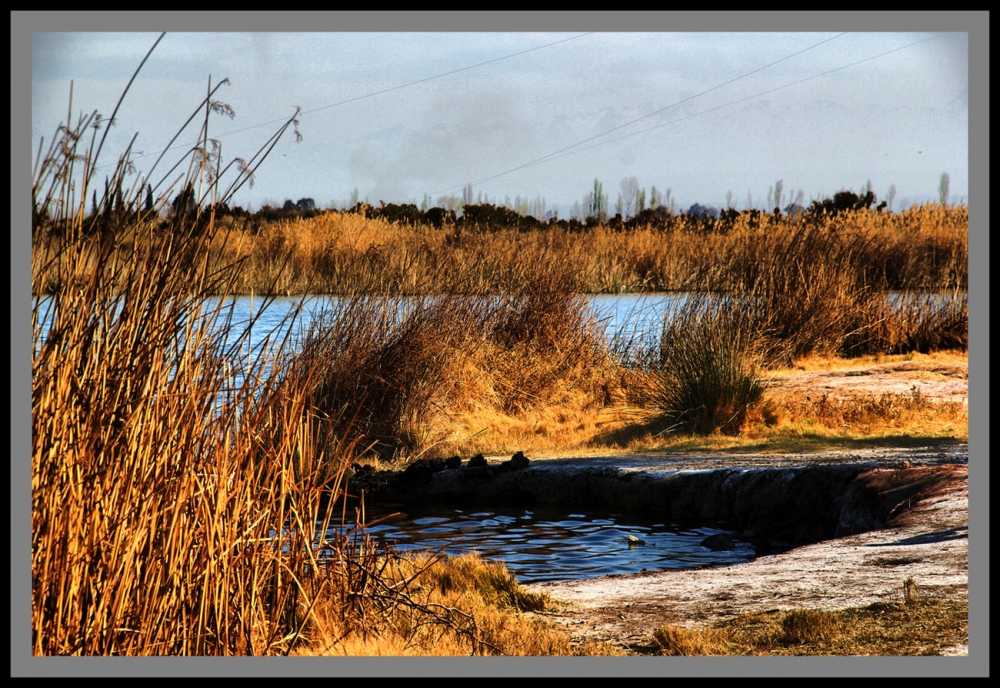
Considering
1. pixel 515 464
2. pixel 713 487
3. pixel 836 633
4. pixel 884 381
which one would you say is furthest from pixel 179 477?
pixel 884 381

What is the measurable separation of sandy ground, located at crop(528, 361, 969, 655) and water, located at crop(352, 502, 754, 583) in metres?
0.81

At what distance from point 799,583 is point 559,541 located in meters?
2.16

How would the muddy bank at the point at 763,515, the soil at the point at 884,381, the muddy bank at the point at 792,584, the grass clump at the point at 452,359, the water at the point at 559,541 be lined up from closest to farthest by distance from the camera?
the muddy bank at the point at 792,584
the muddy bank at the point at 763,515
the water at the point at 559,541
the grass clump at the point at 452,359
the soil at the point at 884,381

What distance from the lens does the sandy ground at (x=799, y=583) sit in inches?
148

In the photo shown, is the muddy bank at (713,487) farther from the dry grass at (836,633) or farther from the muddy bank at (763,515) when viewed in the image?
the dry grass at (836,633)

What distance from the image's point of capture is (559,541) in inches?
239

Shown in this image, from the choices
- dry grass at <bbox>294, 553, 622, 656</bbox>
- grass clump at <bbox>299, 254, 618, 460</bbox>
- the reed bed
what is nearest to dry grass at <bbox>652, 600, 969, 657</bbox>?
dry grass at <bbox>294, 553, 622, 656</bbox>

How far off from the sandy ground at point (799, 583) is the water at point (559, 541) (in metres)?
0.81

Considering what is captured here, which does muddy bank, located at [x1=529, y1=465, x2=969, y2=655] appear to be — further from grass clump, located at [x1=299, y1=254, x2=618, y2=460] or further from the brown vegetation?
grass clump, located at [x1=299, y1=254, x2=618, y2=460]

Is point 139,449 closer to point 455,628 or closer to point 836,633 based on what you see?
point 455,628

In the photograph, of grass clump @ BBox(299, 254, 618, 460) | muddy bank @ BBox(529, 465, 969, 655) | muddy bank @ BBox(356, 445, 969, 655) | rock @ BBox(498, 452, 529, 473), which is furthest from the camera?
grass clump @ BBox(299, 254, 618, 460)

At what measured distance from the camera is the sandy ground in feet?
12.3

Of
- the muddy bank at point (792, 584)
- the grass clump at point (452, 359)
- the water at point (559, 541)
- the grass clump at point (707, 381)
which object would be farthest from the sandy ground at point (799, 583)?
the grass clump at point (452, 359)
